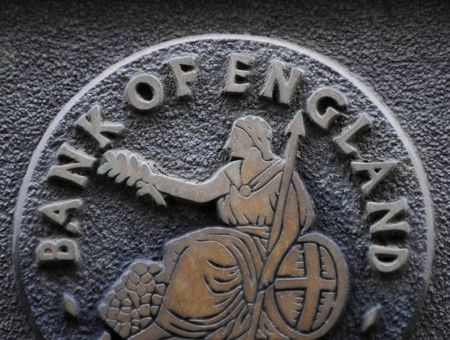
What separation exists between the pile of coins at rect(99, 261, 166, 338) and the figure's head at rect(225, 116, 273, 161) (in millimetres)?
203

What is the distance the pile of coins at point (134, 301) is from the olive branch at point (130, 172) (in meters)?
0.10

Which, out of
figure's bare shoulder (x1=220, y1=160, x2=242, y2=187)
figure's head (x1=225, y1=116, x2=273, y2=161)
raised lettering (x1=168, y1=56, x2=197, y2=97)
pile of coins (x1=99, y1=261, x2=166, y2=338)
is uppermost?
raised lettering (x1=168, y1=56, x2=197, y2=97)

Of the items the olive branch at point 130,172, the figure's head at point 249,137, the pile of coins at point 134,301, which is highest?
the figure's head at point 249,137

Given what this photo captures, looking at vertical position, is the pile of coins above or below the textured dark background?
below

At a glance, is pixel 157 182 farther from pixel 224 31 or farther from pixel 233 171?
pixel 224 31

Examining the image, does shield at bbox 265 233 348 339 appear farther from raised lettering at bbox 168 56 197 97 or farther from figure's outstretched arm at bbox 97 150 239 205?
raised lettering at bbox 168 56 197 97

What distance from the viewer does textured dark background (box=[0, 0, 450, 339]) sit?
1.15m

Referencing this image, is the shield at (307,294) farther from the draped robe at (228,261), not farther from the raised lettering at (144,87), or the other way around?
the raised lettering at (144,87)

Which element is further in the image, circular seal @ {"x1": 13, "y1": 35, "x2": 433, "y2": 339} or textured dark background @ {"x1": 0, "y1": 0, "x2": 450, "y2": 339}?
textured dark background @ {"x1": 0, "y1": 0, "x2": 450, "y2": 339}

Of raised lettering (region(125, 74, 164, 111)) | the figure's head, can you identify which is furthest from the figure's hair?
raised lettering (region(125, 74, 164, 111))

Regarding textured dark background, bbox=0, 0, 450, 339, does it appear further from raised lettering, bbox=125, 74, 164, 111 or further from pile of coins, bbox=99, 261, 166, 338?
pile of coins, bbox=99, 261, 166, 338

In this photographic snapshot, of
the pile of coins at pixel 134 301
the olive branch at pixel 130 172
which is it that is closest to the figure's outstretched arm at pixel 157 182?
the olive branch at pixel 130 172

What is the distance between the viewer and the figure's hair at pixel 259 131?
3.59 feet

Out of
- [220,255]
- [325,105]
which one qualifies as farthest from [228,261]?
[325,105]
